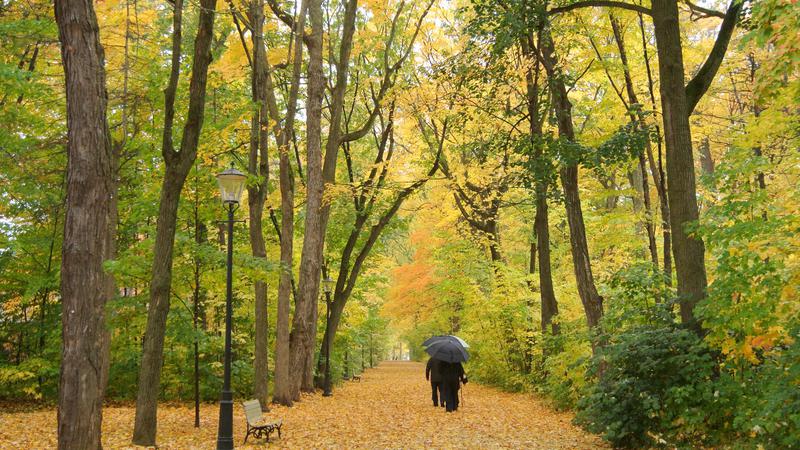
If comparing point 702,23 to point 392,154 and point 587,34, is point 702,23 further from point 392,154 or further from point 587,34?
point 392,154

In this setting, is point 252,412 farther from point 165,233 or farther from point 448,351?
point 448,351

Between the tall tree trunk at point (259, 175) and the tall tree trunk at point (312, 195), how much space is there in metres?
1.95

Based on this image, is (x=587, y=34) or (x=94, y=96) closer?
(x=94, y=96)

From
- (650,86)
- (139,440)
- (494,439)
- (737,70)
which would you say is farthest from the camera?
(737,70)

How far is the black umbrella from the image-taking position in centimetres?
1492

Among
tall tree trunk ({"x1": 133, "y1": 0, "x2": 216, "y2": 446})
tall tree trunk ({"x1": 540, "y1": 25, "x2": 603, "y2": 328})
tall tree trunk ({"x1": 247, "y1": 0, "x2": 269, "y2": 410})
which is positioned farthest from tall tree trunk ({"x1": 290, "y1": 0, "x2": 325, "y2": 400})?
tall tree trunk ({"x1": 133, "y1": 0, "x2": 216, "y2": 446})

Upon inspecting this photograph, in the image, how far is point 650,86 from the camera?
15414 millimetres

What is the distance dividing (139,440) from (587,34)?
12499 mm

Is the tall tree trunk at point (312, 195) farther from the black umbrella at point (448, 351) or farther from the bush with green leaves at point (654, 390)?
the bush with green leaves at point (654, 390)

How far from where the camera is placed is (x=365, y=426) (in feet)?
41.0

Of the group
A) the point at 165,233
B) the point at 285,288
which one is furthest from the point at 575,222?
the point at 165,233

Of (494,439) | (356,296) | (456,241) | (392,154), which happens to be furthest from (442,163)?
(494,439)

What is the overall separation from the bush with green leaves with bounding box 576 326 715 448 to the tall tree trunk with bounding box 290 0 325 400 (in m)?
9.11

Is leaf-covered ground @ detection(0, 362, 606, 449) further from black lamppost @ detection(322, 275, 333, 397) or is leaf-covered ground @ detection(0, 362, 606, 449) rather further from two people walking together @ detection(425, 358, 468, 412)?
black lamppost @ detection(322, 275, 333, 397)
